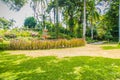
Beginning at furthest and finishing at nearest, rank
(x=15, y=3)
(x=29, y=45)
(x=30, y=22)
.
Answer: (x=30, y=22) < (x=15, y=3) < (x=29, y=45)

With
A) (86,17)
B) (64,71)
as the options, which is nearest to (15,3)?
(86,17)

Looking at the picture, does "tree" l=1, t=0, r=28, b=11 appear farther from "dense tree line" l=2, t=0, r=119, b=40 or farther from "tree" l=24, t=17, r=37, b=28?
"tree" l=24, t=17, r=37, b=28

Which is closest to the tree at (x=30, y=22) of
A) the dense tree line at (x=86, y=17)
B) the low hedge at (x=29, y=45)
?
the dense tree line at (x=86, y=17)

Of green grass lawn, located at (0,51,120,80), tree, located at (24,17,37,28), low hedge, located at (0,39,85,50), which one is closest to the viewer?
green grass lawn, located at (0,51,120,80)

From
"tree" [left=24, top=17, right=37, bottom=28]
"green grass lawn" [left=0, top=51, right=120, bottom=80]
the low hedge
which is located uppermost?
"tree" [left=24, top=17, right=37, bottom=28]

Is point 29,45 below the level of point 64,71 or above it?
above

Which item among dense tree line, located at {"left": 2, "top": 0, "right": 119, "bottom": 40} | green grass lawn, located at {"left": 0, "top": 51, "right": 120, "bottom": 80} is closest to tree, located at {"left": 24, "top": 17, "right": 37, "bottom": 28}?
dense tree line, located at {"left": 2, "top": 0, "right": 119, "bottom": 40}

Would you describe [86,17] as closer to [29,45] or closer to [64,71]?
[29,45]

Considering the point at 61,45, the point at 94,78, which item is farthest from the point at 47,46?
the point at 94,78

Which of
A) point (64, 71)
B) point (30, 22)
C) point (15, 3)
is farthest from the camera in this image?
point (30, 22)

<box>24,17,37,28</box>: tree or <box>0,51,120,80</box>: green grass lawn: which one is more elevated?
<box>24,17,37,28</box>: tree

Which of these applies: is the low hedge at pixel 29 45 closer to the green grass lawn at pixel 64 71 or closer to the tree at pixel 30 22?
the green grass lawn at pixel 64 71

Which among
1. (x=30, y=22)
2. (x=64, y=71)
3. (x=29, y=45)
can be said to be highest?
(x=30, y=22)

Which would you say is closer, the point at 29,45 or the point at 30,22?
the point at 29,45
